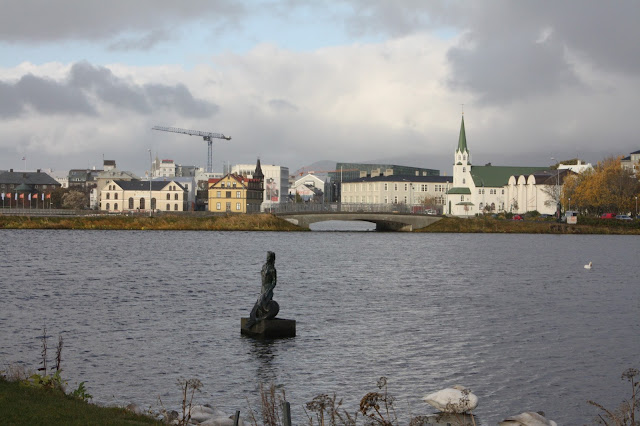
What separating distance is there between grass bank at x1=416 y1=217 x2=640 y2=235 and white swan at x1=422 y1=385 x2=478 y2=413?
125 meters

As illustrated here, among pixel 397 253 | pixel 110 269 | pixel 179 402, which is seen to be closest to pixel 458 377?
pixel 179 402

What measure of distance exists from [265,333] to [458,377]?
8793mm

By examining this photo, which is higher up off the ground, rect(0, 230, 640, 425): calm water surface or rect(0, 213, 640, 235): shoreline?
rect(0, 213, 640, 235): shoreline

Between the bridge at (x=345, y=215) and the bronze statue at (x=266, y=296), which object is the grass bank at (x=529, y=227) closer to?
the bridge at (x=345, y=215)

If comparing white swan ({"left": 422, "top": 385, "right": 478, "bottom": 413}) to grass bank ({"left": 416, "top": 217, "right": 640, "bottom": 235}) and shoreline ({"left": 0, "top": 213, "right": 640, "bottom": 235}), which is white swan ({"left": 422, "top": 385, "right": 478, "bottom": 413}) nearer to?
shoreline ({"left": 0, "top": 213, "right": 640, "bottom": 235})

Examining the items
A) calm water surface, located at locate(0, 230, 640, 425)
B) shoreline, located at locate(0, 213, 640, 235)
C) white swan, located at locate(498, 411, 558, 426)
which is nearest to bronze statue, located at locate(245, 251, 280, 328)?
calm water surface, located at locate(0, 230, 640, 425)

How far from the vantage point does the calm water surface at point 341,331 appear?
24047 millimetres

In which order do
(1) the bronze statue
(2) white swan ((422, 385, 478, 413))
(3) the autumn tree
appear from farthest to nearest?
1. (3) the autumn tree
2. (1) the bronze statue
3. (2) white swan ((422, 385, 478, 413))

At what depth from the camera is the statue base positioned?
31203 millimetres

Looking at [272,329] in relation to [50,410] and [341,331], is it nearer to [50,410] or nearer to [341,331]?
[341,331]

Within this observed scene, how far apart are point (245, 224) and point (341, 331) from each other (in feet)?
343

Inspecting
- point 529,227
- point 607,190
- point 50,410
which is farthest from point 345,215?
point 50,410

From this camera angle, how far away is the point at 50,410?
1596 centimetres

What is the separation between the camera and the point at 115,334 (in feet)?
104
